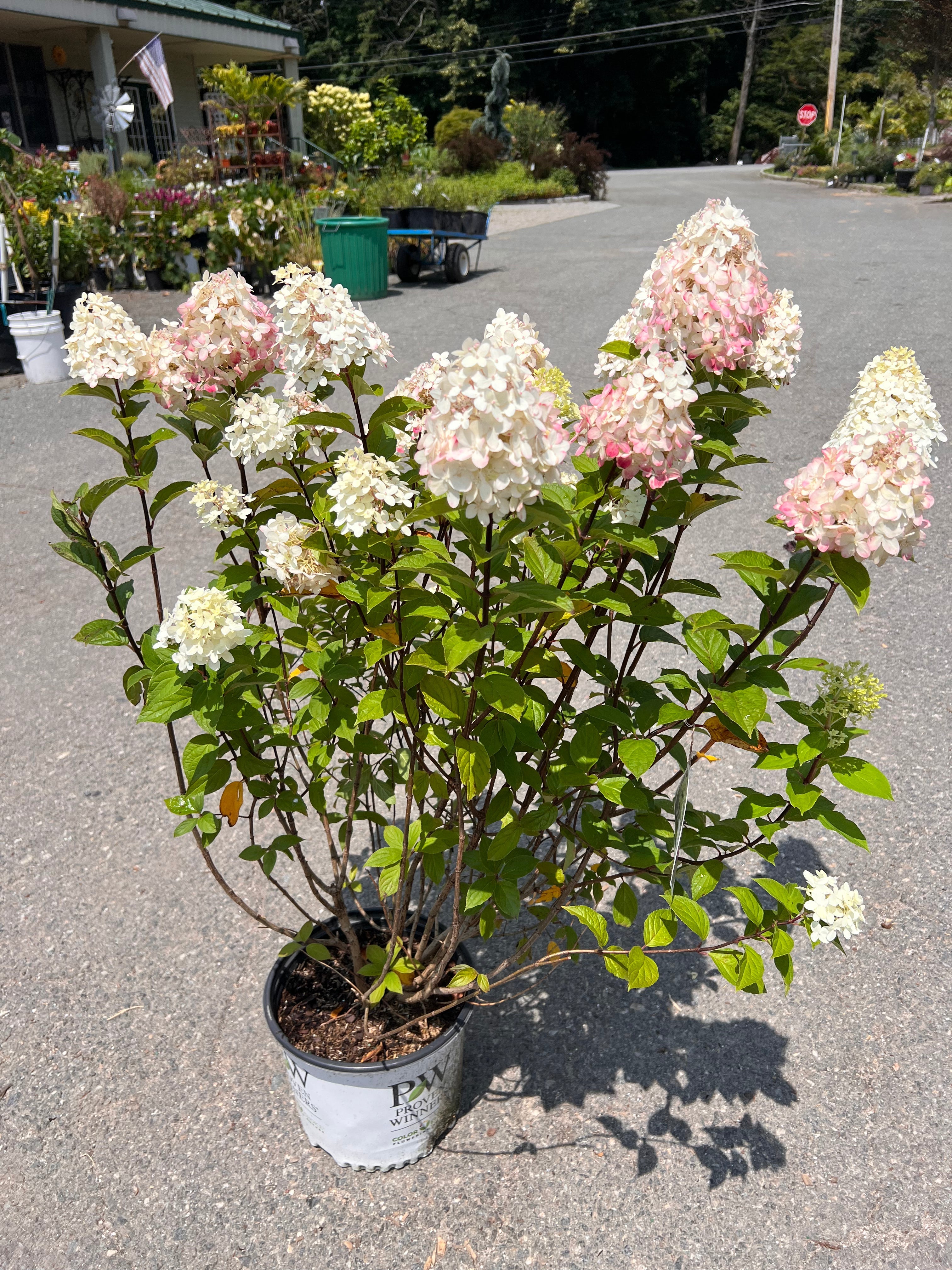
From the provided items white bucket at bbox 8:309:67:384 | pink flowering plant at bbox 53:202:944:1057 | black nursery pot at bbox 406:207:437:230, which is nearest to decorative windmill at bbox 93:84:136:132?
black nursery pot at bbox 406:207:437:230

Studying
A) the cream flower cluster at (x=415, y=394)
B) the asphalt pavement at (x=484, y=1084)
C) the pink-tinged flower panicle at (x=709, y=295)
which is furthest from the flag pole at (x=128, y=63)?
the pink-tinged flower panicle at (x=709, y=295)

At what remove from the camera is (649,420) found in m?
1.13

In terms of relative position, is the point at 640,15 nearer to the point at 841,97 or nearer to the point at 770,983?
the point at 841,97

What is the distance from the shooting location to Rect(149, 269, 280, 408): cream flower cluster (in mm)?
1460

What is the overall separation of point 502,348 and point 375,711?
63cm

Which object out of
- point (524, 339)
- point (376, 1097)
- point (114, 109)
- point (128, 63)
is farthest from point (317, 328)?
point (128, 63)

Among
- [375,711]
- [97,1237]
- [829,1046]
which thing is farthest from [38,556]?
[829,1046]

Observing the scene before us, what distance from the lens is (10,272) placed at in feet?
29.5

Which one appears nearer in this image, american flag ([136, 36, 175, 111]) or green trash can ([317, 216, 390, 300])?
green trash can ([317, 216, 390, 300])

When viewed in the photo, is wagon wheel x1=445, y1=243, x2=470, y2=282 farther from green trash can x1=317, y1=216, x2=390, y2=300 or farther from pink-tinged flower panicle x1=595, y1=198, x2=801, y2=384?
pink-tinged flower panicle x1=595, y1=198, x2=801, y2=384

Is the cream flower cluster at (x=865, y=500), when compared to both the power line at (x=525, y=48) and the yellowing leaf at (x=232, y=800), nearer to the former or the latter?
the yellowing leaf at (x=232, y=800)

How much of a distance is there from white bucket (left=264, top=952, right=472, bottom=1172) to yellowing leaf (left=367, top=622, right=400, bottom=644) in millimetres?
926

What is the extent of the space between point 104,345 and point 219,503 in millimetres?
337

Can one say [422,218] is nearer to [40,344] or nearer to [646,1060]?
[40,344]
